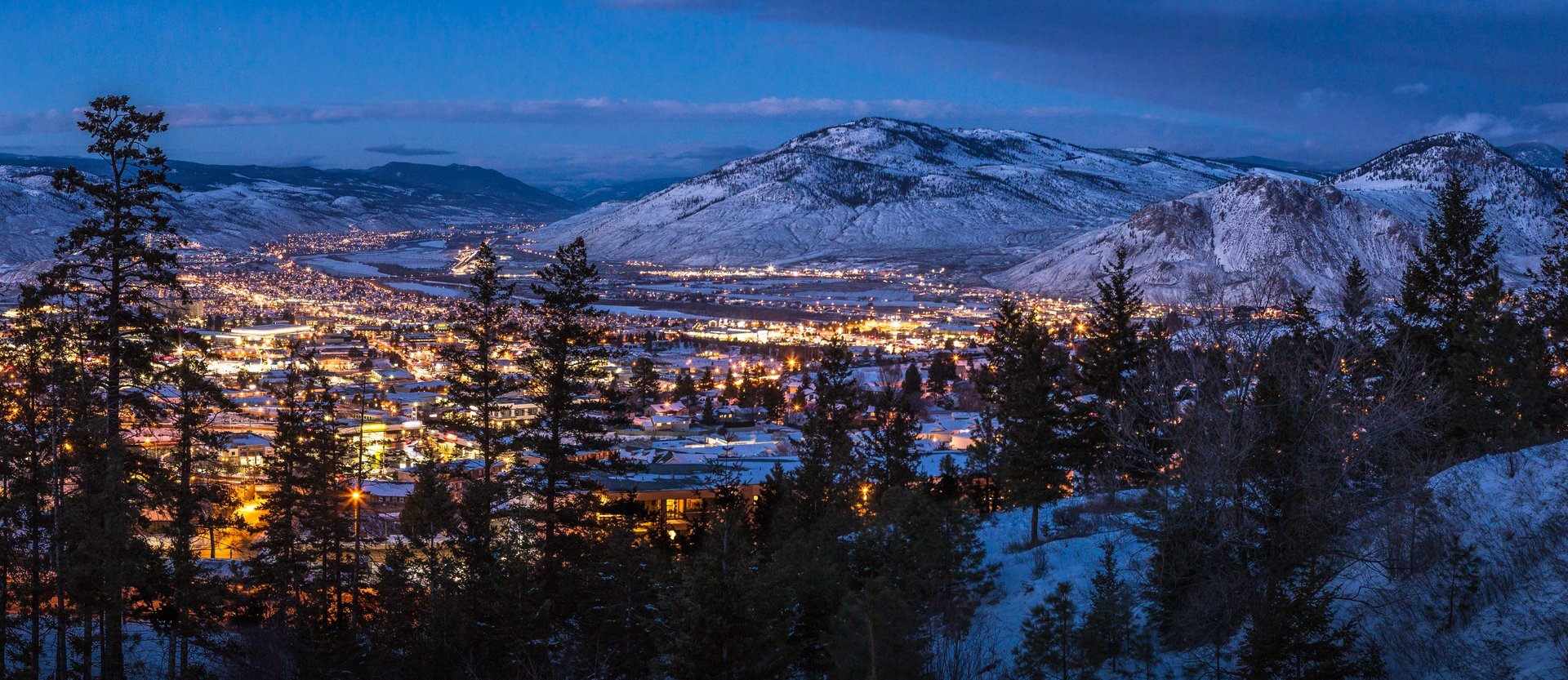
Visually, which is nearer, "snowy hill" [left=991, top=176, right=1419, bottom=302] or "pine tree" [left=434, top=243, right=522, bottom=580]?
"pine tree" [left=434, top=243, right=522, bottom=580]

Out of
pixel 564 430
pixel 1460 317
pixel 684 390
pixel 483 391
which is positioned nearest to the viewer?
pixel 564 430

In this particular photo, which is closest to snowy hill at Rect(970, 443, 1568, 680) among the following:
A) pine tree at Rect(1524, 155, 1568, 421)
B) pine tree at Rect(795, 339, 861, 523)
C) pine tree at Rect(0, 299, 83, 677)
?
pine tree at Rect(795, 339, 861, 523)

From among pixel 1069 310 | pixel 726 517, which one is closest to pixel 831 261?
pixel 1069 310

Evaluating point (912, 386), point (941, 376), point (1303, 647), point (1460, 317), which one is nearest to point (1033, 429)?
point (1460, 317)

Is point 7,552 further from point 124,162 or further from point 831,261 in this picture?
point 831,261

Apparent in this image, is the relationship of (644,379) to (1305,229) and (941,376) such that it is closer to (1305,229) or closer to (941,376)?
(941,376)

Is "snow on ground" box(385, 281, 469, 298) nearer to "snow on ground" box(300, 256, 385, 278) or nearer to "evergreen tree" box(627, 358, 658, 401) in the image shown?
"snow on ground" box(300, 256, 385, 278)

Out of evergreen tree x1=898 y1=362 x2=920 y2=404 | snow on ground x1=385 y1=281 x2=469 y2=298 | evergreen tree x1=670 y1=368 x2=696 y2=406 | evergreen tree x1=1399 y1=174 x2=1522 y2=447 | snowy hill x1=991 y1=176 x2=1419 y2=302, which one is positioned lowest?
evergreen tree x1=670 y1=368 x2=696 y2=406
